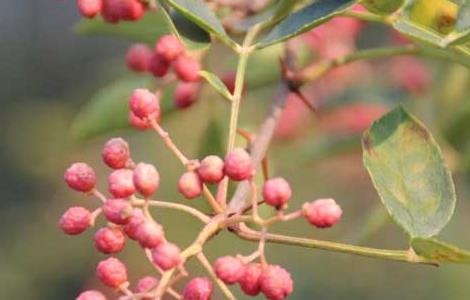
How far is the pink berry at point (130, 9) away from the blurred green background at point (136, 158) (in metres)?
0.39

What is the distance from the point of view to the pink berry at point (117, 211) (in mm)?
1099

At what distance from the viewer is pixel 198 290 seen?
3.58ft

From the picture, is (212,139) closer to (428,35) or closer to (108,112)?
(108,112)

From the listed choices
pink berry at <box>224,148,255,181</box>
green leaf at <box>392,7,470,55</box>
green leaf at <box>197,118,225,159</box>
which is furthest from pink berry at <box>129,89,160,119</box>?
green leaf at <box>197,118,225,159</box>

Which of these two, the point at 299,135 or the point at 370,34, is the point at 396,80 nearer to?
the point at 299,135

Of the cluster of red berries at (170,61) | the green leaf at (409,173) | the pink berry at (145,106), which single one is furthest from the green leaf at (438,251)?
the cluster of red berries at (170,61)

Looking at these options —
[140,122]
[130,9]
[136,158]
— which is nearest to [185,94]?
[130,9]

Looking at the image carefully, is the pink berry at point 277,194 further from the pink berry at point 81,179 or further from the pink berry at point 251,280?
the pink berry at point 81,179

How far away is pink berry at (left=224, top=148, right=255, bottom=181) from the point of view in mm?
1103

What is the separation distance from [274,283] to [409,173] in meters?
0.20

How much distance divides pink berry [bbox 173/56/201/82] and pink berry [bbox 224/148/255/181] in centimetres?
40

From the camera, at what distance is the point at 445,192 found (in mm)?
1223

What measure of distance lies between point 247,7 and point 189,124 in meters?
1.89

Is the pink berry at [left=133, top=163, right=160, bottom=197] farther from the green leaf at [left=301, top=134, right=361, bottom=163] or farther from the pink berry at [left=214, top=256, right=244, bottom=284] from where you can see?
the green leaf at [left=301, top=134, right=361, bottom=163]
